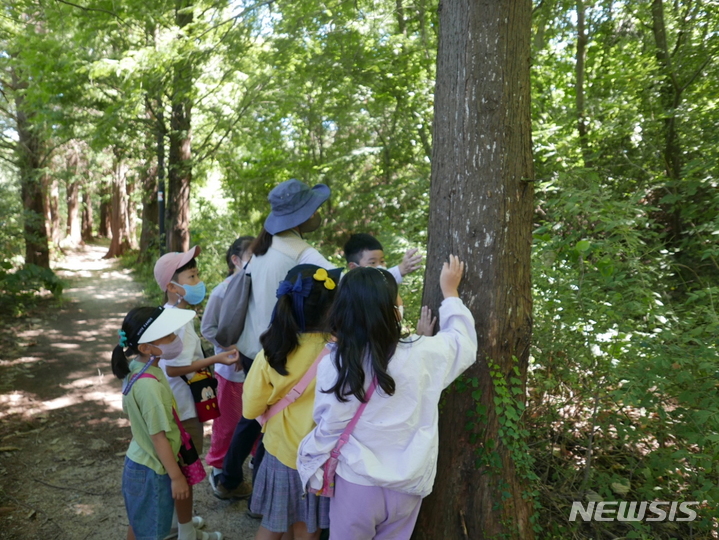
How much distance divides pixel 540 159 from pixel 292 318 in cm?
439

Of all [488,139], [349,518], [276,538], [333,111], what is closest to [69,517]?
[276,538]

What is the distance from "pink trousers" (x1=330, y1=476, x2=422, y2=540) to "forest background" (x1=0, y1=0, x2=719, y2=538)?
809mm

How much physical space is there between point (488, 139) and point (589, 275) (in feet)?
4.28

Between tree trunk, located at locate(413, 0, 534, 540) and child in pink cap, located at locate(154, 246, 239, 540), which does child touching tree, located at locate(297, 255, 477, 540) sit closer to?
tree trunk, located at locate(413, 0, 534, 540)

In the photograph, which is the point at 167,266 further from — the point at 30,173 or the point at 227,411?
the point at 30,173

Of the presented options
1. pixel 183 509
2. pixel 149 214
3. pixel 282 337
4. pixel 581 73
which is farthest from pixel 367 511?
pixel 149 214

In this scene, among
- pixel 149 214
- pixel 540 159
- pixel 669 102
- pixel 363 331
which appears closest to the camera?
pixel 363 331

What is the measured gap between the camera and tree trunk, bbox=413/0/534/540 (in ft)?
9.21

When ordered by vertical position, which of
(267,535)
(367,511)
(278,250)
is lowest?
(267,535)

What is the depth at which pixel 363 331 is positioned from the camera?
2.19 meters

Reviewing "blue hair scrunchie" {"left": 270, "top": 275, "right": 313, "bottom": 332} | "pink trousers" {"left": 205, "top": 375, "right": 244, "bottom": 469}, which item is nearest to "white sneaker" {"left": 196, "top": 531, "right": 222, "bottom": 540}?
"pink trousers" {"left": 205, "top": 375, "right": 244, "bottom": 469}

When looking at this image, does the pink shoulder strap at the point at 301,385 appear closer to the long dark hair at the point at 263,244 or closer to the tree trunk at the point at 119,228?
the long dark hair at the point at 263,244

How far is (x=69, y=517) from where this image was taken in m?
3.87

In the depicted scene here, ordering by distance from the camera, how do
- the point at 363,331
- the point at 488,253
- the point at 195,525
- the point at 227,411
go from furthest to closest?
1. the point at 227,411
2. the point at 195,525
3. the point at 488,253
4. the point at 363,331
